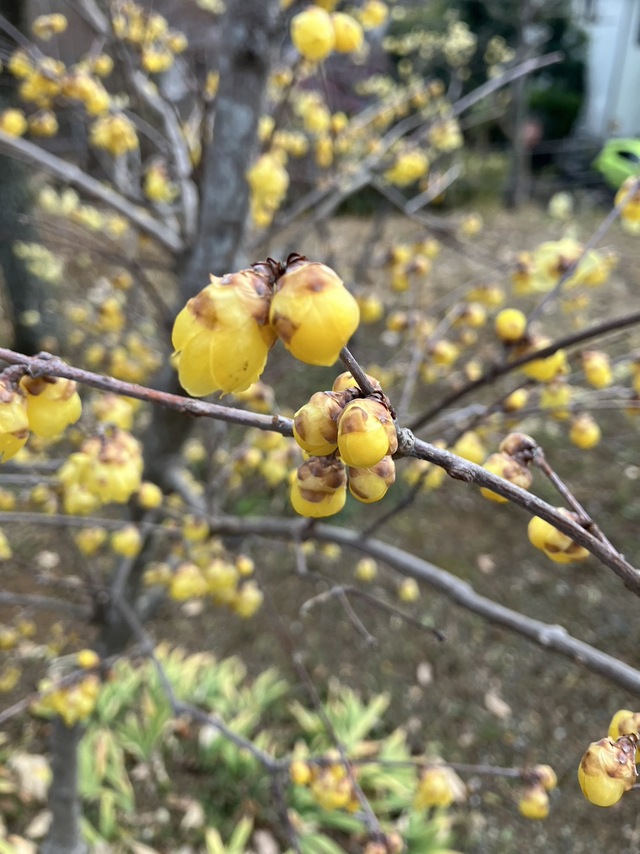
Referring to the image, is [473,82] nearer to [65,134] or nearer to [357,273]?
[65,134]

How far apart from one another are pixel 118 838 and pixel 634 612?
9.76 feet

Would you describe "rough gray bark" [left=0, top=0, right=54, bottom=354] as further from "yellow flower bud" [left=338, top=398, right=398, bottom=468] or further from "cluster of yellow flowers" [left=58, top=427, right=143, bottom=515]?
"yellow flower bud" [left=338, top=398, right=398, bottom=468]

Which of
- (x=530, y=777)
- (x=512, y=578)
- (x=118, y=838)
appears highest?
(x=530, y=777)

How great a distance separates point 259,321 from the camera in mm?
487

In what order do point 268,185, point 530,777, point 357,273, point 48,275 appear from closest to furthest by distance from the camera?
point 530,777, point 268,185, point 357,273, point 48,275

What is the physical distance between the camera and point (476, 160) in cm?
876

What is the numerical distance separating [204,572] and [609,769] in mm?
1362

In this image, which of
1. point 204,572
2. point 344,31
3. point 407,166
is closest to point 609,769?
point 204,572

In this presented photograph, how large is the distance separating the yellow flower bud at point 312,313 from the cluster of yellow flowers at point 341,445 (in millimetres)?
69

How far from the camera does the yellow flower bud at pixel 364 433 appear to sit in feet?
1.64

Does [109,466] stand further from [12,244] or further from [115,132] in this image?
[12,244]

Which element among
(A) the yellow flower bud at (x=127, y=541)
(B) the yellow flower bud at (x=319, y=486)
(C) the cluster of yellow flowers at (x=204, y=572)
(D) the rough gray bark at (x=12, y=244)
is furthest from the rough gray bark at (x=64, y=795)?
(D) the rough gray bark at (x=12, y=244)

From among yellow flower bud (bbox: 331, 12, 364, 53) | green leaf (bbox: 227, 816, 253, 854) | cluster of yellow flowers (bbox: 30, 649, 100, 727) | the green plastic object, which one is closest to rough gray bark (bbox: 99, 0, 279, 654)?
yellow flower bud (bbox: 331, 12, 364, 53)

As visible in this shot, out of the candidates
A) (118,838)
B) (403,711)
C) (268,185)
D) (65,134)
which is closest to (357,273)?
(268,185)
